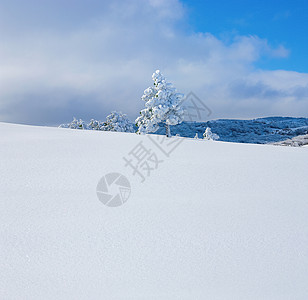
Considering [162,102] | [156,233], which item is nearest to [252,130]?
[162,102]

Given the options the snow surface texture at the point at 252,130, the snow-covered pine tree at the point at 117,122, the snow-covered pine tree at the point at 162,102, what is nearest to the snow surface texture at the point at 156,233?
the snow-covered pine tree at the point at 162,102

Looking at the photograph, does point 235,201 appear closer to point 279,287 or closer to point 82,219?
point 279,287

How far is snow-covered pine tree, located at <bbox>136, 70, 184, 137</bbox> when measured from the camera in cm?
1580

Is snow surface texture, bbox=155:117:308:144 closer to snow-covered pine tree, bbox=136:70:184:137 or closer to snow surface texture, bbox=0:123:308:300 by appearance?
snow-covered pine tree, bbox=136:70:184:137

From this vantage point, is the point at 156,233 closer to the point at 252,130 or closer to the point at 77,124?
the point at 77,124

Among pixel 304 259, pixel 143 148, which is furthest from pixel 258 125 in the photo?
pixel 304 259

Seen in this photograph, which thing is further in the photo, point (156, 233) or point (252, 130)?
point (252, 130)

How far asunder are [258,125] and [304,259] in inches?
1825

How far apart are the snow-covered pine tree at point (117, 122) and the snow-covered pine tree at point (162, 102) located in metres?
9.52

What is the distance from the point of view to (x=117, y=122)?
25750 millimetres

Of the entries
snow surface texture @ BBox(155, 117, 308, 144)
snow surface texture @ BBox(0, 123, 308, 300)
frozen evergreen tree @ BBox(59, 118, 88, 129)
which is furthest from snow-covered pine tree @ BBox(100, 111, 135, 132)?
snow surface texture @ BBox(0, 123, 308, 300)

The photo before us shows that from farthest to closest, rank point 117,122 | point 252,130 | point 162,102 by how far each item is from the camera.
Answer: point 252,130, point 117,122, point 162,102

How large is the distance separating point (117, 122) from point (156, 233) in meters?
23.0

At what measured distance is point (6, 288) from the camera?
2449mm
